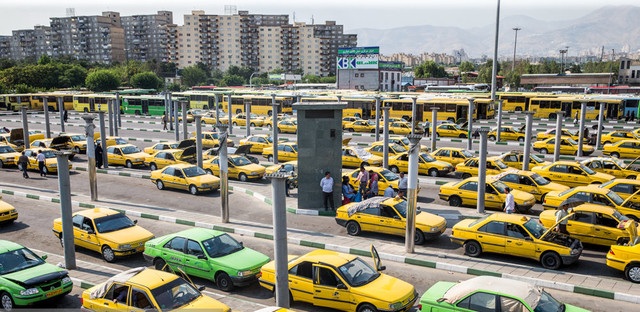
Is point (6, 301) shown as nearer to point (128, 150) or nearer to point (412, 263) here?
point (412, 263)

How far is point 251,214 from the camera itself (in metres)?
19.7

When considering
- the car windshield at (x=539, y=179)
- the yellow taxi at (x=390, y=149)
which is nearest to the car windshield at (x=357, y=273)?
the car windshield at (x=539, y=179)

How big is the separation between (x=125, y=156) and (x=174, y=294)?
69.2 feet

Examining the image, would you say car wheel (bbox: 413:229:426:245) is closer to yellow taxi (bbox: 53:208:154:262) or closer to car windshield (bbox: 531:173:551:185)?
car windshield (bbox: 531:173:551:185)

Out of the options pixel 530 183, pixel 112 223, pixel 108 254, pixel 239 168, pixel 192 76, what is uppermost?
pixel 192 76

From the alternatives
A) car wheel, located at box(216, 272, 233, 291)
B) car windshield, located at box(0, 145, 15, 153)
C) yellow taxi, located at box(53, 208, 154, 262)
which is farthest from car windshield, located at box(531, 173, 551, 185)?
car windshield, located at box(0, 145, 15, 153)

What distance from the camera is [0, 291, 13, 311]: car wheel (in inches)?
444

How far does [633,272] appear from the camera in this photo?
12570mm

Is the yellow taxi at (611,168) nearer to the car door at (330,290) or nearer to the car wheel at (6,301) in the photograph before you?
the car door at (330,290)

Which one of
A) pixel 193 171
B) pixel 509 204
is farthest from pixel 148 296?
pixel 193 171

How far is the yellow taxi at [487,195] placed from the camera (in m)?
18.7

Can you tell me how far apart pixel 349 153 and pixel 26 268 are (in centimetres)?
1835

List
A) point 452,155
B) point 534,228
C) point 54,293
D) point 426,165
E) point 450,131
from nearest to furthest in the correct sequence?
1. point 54,293
2. point 534,228
3. point 426,165
4. point 452,155
5. point 450,131

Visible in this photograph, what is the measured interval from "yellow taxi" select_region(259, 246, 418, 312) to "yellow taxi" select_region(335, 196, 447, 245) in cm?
454
